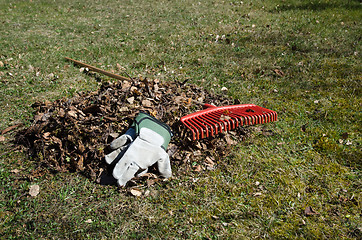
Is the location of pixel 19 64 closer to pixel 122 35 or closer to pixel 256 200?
pixel 122 35

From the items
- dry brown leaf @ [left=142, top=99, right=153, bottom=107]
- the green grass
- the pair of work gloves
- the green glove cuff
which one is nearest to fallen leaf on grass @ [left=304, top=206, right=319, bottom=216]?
the green grass

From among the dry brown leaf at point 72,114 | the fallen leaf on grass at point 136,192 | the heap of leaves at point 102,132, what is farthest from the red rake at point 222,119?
the dry brown leaf at point 72,114

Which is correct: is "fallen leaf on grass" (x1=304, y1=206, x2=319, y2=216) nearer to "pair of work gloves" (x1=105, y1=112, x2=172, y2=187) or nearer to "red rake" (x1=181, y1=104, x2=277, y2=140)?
"red rake" (x1=181, y1=104, x2=277, y2=140)

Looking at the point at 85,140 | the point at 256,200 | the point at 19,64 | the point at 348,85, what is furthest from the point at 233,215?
the point at 19,64

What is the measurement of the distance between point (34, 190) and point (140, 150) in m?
1.29

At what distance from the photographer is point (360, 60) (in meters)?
6.13

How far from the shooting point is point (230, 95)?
16.4 feet

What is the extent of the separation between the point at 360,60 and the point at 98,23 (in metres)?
8.20

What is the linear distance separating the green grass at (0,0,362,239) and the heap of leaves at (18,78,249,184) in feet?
0.55

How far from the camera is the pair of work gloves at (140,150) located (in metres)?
2.91

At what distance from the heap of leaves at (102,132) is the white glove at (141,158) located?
28 centimetres

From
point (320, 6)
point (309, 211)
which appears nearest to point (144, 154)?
point (309, 211)

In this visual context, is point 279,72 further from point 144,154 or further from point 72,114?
point 72,114

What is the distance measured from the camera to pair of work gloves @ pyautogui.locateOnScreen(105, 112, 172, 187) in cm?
291
